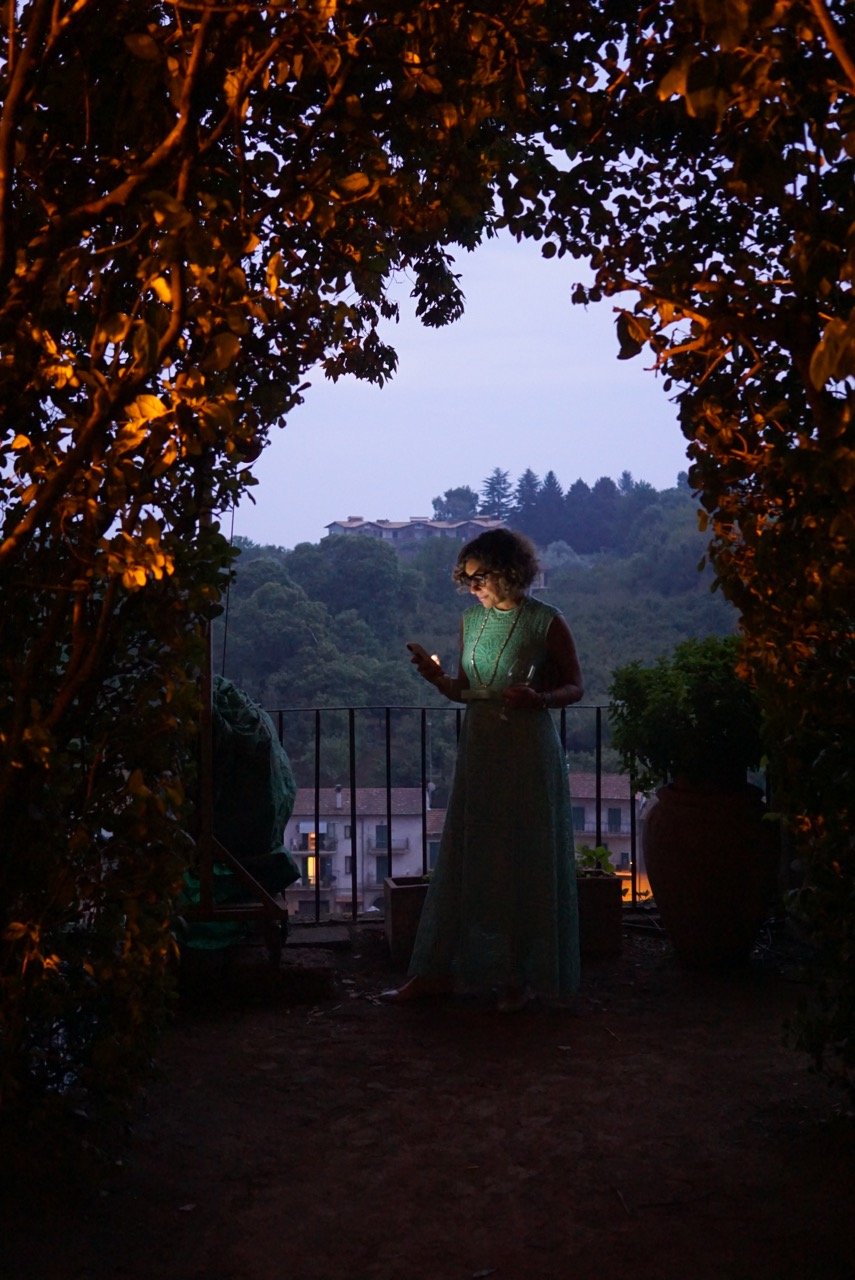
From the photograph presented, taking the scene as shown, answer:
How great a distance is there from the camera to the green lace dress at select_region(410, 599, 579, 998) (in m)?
4.16

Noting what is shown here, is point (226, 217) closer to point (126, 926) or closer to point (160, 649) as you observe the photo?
point (160, 649)

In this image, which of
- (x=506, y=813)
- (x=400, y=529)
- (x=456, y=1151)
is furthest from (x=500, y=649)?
Result: (x=400, y=529)

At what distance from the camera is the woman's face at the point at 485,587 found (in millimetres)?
4363

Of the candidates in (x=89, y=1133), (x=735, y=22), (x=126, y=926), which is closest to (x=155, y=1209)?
(x=89, y=1133)

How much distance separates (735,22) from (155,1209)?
2524mm

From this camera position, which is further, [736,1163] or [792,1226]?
[736,1163]

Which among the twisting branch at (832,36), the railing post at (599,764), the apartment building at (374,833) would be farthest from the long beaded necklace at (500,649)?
the twisting branch at (832,36)

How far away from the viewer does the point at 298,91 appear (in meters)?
2.77

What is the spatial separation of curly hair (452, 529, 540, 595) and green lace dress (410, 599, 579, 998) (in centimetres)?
14

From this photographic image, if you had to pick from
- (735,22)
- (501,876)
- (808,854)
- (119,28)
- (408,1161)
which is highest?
(119,28)

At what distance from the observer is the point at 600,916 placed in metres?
5.14

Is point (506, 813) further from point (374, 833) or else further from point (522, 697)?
point (374, 833)

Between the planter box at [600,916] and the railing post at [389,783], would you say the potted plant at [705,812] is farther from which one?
the railing post at [389,783]

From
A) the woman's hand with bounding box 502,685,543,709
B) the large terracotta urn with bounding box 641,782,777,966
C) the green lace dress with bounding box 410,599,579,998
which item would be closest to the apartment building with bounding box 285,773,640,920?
the large terracotta urn with bounding box 641,782,777,966
